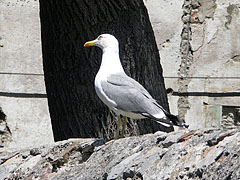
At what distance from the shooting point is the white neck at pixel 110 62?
365 cm

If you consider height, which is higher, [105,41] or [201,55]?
[105,41]

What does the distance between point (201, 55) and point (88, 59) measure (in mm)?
3413

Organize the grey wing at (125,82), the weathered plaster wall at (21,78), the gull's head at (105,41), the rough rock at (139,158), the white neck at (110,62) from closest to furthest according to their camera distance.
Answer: the rough rock at (139,158) < the grey wing at (125,82) < the white neck at (110,62) < the gull's head at (105,41) < the weathered plaster wall at (21,78)

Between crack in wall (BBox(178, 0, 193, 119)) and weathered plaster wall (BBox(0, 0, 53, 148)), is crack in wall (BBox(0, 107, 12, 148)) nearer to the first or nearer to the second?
weathered plaster wall (BBox(0, 0, 53, 148))

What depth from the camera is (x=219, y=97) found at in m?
7.16

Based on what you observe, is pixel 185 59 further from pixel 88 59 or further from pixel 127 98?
pixel 127 98

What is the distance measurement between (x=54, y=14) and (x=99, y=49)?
1.25ft

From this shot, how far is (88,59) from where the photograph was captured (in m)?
4.06

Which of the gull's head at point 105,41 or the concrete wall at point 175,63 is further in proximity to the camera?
the concrete wall at point 175,63

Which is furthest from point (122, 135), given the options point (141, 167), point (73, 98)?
point (141, 167)

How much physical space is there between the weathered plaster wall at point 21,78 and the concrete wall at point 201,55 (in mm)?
1424

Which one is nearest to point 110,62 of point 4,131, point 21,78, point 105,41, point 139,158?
point 105,41

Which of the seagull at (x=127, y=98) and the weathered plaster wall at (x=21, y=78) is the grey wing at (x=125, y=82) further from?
the weathered plaster wall at (x=21, y=78)

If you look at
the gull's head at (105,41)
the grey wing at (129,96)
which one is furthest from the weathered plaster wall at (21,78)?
the grey wing at (129,96)
